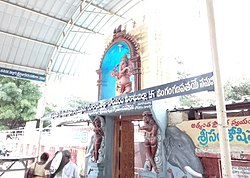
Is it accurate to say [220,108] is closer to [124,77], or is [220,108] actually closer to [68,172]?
[68,172]

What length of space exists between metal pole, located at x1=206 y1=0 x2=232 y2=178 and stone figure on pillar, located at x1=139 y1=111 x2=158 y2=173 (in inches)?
76.6

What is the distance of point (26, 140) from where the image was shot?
1051 centimetres

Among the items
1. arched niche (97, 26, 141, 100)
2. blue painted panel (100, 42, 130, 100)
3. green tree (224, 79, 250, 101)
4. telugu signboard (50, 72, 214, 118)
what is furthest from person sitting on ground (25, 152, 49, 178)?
green tree (224, 79, 250, 101)

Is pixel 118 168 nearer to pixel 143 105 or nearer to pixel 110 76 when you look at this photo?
pixel 143 105

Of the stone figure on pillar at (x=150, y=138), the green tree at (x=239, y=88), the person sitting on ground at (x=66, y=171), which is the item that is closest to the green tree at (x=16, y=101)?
the person sitting on ground at (x=66, y=171)

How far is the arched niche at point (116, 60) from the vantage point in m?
6.08

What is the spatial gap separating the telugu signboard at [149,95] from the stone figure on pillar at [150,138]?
271mm

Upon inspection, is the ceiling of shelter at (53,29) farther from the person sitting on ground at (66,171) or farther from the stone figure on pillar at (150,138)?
the person sitting on ground at (66,171)

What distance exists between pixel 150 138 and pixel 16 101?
12.5 m

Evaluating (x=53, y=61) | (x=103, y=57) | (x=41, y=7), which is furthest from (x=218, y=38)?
(x=53, y=61)

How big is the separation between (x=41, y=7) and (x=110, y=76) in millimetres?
3647

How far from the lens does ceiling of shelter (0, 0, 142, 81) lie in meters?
8.20

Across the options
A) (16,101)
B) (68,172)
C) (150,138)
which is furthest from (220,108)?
(16,101)

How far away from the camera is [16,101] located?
14.1 m
